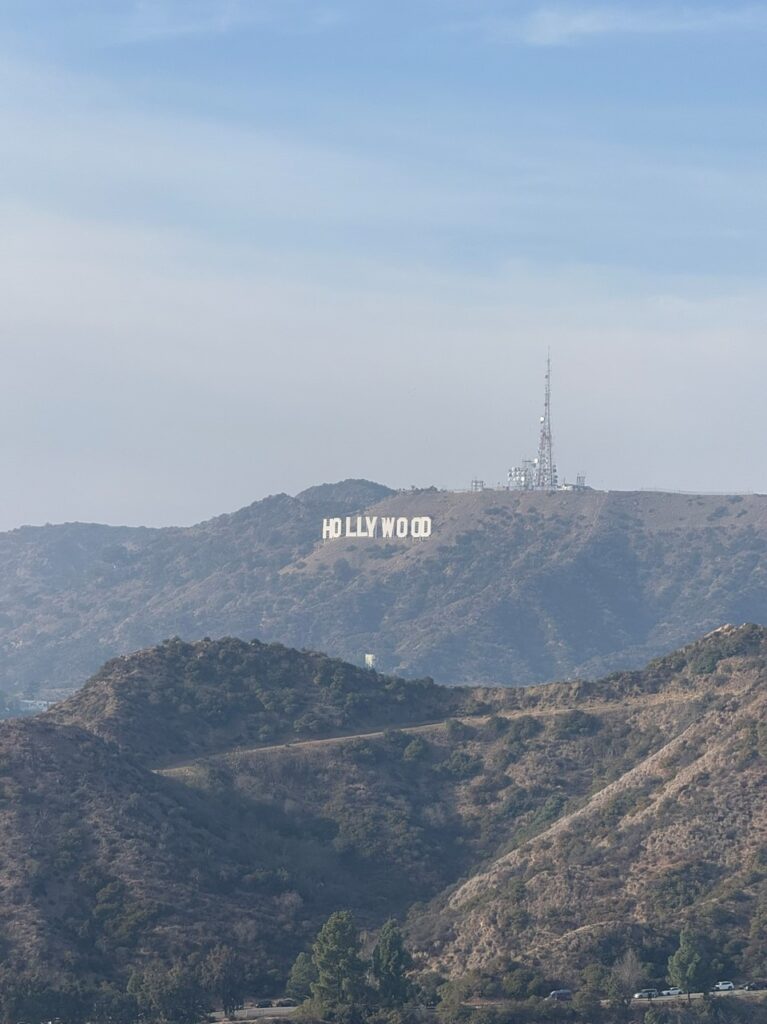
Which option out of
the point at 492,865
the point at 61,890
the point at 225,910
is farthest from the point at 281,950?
the point at 492,865

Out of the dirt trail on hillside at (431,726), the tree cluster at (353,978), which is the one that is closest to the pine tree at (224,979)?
the tree cluster at (353,978)

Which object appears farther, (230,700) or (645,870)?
(230,700)

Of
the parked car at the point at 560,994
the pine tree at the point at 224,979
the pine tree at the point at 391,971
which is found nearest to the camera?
the pine tree at the point at 391,971

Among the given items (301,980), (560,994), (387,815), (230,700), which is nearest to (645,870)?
(560,994)

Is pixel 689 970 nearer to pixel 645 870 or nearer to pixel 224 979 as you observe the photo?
pixel 645 870

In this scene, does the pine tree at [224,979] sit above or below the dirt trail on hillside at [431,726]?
below

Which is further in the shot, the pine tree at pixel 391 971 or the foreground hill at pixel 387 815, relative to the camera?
the foreground hill at pixel 387 815

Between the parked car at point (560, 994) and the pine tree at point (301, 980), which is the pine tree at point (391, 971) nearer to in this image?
the pine tree at point (301, 980)

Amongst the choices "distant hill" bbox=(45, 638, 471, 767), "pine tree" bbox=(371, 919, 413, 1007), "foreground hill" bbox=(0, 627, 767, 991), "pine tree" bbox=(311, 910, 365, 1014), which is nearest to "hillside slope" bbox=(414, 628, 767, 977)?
"foreground hill" bbox=(0, 627, 767, 991)
